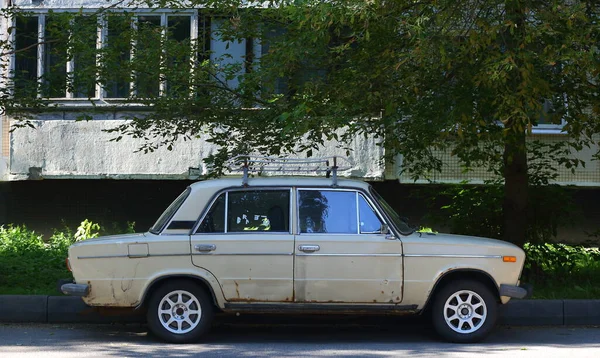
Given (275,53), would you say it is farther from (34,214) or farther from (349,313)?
(34,214)

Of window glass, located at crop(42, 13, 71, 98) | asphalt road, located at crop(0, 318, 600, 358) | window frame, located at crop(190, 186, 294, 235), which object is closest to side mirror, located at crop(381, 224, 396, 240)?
window frame, located at crop(190, 186, 294, 235)

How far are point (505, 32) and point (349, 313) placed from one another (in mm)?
3928

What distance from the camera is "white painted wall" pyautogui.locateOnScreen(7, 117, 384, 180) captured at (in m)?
16.8

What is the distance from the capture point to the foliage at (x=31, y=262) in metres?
10.7

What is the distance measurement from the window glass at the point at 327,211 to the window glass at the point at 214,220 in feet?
2.48

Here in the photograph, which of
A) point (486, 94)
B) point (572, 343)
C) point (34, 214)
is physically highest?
point (486, 94)

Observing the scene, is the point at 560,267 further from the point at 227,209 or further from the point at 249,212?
the point at 227,209

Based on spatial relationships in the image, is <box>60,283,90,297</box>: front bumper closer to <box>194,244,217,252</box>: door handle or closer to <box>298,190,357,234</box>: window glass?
<box>194,244,217,252</box>: door handle

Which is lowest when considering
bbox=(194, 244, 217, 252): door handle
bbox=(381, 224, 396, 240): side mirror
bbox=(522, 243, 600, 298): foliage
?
bbox=(522, 243, 600, 298): foliage

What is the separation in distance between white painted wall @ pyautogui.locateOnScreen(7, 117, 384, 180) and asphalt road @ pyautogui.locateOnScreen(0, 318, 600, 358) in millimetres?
7705

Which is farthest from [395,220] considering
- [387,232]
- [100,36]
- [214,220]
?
[100,36]

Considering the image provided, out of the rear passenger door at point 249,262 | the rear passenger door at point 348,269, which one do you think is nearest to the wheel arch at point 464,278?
the rear passenger door at point 348,269

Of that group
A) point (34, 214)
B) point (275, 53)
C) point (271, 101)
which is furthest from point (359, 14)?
point (34, 214)

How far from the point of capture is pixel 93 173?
17.0 meters
